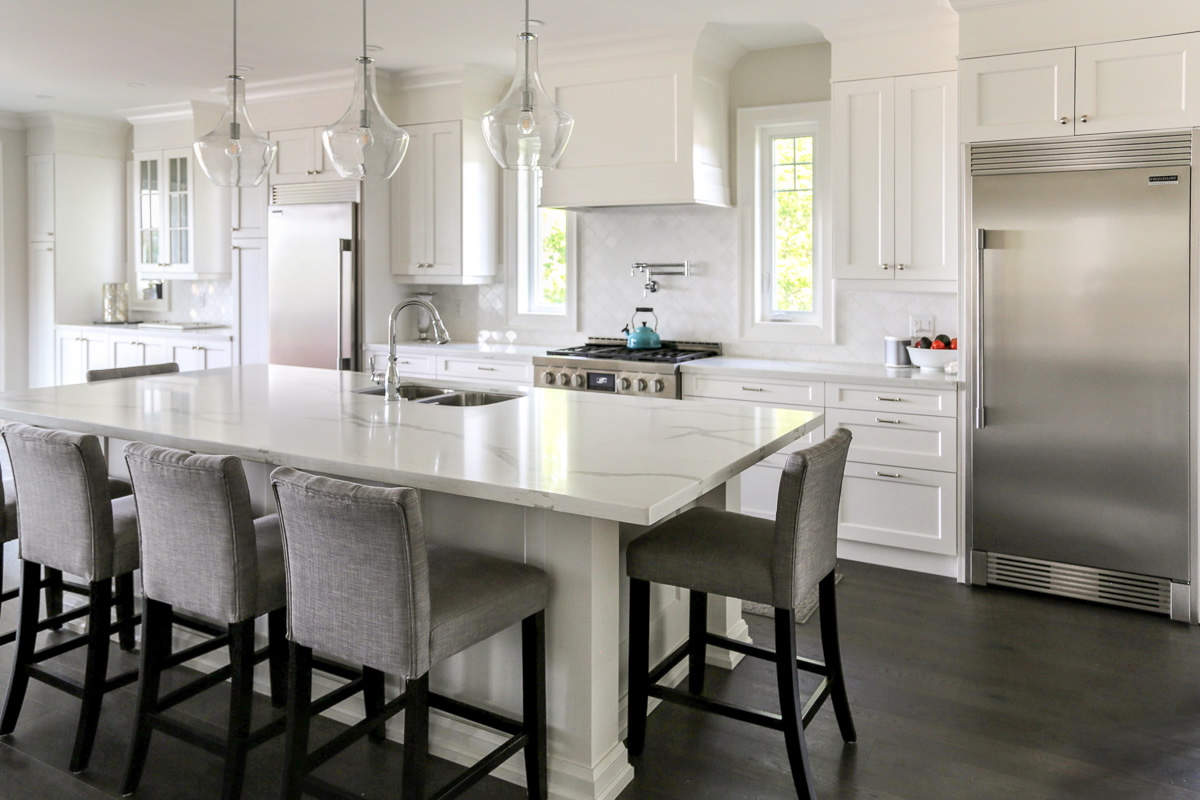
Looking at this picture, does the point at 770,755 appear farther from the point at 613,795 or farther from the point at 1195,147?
the point at 1195,147

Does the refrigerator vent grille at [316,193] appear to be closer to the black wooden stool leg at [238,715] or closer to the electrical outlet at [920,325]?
the electrical outlet at [920,325]

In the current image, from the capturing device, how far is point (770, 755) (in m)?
2.63

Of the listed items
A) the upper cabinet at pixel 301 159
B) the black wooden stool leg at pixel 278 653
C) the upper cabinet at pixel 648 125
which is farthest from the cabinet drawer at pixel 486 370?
the black wooden stool leg at pixel 278 653

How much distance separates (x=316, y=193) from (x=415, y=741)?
456 cm

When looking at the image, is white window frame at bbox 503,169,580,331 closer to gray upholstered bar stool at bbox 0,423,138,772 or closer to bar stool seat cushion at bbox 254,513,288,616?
gray upholstered bar stool at bbox 0,423,138,772

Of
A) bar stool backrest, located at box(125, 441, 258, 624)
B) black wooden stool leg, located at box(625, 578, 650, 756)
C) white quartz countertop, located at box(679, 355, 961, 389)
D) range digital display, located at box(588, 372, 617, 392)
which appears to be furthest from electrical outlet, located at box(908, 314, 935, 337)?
Answer: bar stool backrest, located at box(125, 441, 258, 624)

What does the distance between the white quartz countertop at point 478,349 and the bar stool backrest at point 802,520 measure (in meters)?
3.06

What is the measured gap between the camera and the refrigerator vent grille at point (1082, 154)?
11.8ft

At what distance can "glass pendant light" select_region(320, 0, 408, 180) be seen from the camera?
2992 millimetres

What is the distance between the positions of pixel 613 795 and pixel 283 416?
1.53 metres

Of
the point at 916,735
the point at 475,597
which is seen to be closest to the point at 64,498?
the point at 475,597

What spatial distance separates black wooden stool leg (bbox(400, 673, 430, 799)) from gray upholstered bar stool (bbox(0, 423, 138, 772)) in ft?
3.55

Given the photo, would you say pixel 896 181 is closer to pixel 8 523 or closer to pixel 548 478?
pixel 548 478

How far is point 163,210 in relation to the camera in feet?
23.2
